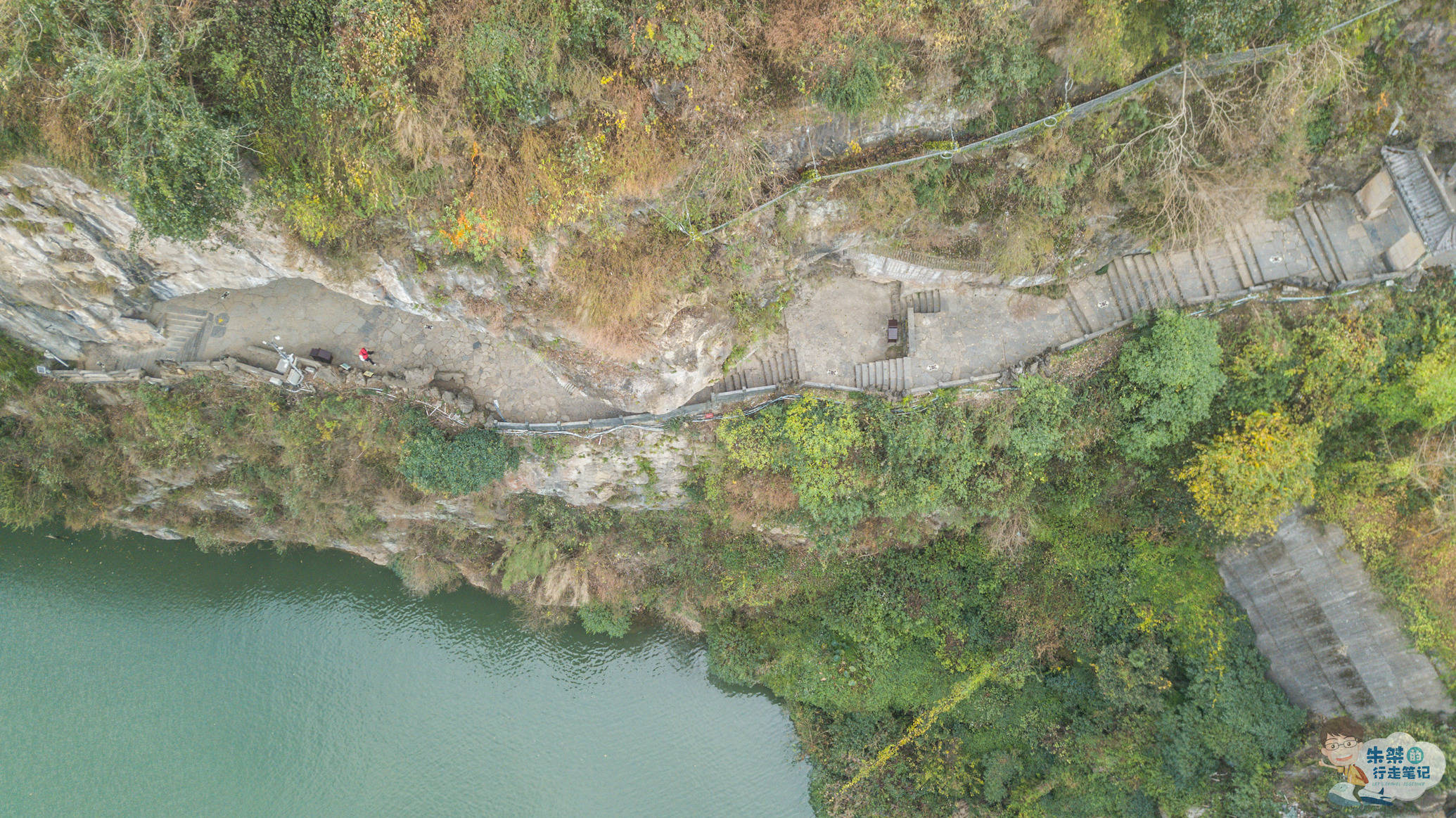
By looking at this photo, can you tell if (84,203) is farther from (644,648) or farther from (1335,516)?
(1335,516)

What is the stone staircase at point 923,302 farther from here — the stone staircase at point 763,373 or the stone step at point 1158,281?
the stone step at point 1158,281

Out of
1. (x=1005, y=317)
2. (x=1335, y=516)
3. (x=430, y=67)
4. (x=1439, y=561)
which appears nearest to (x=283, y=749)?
(x=430, y=67)

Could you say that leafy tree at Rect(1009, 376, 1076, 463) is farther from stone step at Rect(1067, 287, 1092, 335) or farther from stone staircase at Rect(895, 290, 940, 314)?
stone staircase at Rect(895, 290, 940, 314)

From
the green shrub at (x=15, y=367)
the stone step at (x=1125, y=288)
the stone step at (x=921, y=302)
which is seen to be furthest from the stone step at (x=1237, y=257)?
the green shrub at (x=15, y=367)

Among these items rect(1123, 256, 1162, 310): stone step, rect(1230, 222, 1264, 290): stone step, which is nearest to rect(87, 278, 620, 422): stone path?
rect(1123, 256, 1162, 310): stone step

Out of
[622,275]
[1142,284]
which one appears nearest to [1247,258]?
[1142,284]

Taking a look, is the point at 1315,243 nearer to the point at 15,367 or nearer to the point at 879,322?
the point at 879,322

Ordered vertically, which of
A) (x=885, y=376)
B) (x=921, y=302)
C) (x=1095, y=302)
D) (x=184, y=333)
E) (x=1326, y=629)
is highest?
(x=184, y=333)
